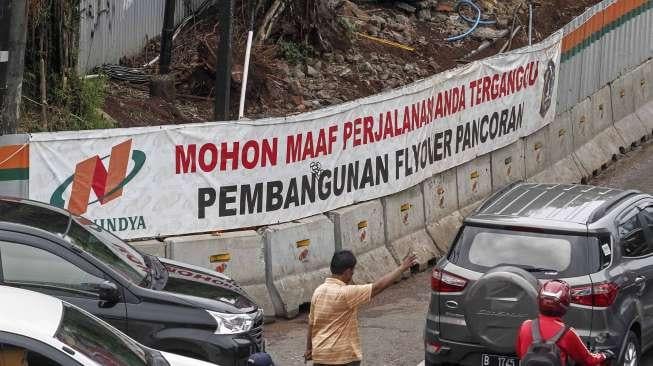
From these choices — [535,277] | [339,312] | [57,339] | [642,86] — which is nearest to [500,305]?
[535,277]

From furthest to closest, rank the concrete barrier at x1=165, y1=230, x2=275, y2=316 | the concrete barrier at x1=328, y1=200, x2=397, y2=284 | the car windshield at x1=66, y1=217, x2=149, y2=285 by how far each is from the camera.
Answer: the concrete barrier at x1=328, y1=200, x2=397, y2=284 < the concrete barrier at x1=165, y1=230, x2=275, y2=316 < the car windshield at x1=66, y1=217, x2=149, y2=285

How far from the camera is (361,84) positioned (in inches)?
918

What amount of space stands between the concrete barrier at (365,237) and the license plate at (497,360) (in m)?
4.87

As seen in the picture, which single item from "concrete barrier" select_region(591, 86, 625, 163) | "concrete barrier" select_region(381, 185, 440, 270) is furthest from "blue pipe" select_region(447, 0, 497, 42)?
"concrete barrier" select_region(381, 185, 440, 270)

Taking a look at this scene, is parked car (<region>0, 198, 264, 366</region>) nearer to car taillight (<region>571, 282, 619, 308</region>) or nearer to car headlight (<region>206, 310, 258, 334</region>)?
car headlight (<region>206, 310, 258, 334</region>)

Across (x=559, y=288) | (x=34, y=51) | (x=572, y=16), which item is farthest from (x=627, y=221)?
(x=572, y=16)

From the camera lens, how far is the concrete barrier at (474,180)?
18.0m

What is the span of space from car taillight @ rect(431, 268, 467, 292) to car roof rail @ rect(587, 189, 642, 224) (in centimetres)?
119

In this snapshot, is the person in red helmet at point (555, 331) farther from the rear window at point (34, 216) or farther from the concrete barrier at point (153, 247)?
the concrete barrier at point (153, 247)

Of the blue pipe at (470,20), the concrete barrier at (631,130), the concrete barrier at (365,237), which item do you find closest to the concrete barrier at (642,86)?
the concrete barrier at (631,130)

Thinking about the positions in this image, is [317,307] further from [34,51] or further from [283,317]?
[34,51]

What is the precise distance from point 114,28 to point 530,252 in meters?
12.0

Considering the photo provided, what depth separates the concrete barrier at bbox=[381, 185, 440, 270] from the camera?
16.0 m

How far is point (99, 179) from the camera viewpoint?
12711 mm
